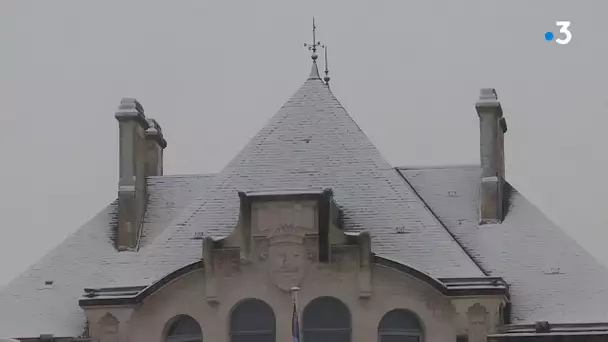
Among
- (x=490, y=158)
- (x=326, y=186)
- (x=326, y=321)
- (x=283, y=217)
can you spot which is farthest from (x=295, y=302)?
(x=490, y=158)

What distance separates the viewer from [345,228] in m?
43.3

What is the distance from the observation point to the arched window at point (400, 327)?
4156cm

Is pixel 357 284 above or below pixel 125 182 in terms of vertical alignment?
below

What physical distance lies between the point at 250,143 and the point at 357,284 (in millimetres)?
6399

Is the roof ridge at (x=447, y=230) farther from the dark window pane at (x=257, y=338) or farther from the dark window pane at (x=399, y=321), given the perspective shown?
the dark window pane at (x=257, y=338)

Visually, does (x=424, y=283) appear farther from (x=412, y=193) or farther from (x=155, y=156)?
(x=155, y=156)

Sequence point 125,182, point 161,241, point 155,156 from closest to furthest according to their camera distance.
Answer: point 161,241, point 125,182, point 155,156

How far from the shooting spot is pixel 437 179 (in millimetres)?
47688

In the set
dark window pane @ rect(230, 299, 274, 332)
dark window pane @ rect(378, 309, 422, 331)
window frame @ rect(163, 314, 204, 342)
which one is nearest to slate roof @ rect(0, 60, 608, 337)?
dark window pane @ rect(378, 309, 422, 331)

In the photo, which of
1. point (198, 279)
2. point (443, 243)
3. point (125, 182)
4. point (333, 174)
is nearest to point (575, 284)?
point (443, 243)

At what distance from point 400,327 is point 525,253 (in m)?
4.83

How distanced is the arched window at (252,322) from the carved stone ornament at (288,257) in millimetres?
788

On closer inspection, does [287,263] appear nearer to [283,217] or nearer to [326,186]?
[283,217]

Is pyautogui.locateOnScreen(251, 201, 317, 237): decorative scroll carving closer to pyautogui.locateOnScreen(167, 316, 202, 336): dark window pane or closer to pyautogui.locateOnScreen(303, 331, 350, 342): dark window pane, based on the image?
pyautogui.locateOnScreen(303, 331, 350, 342): dark window pane
